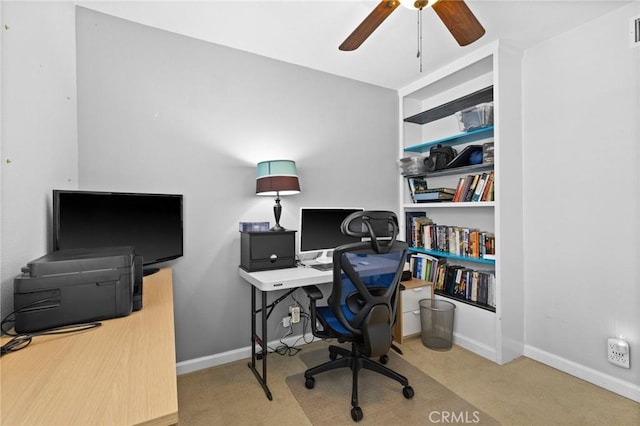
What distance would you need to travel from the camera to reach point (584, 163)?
2059mm

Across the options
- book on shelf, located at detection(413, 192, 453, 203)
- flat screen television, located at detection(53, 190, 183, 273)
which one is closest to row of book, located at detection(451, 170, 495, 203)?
book on shelf, located at detection(413, 192, 453, 203)

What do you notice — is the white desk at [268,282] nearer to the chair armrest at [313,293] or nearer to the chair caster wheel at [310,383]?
the chair armrest at [313,293]

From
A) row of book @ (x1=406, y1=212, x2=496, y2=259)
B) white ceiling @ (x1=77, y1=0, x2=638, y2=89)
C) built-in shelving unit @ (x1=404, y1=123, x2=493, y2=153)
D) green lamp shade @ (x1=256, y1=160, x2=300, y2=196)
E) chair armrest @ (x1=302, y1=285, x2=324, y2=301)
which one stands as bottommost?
chair armrest @ (x1=302, y1=285, x2=324, y2=301)

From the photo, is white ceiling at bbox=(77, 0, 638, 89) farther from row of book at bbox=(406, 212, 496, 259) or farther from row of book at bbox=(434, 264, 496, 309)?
row of book at bbox=(434, 264, 496, 309)

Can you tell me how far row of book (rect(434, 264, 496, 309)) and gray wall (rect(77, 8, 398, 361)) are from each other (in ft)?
3.75

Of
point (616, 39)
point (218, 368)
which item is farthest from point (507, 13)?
point (218, 368)

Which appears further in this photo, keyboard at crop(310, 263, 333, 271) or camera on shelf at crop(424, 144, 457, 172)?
camera on shelf at crop(424, 144, 457, 172)

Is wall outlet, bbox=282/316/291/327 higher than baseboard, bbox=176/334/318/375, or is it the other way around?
wall outlet, bbox=282/316/291/327

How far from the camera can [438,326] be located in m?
2.58

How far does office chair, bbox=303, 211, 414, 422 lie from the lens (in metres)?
1.66

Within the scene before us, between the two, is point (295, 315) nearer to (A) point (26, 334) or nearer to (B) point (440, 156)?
(A) point (26, 334)

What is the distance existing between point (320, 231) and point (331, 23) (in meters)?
1.54

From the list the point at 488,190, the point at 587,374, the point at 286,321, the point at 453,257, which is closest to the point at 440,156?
the point at 488,190

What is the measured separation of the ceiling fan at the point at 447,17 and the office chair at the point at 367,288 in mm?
1072
